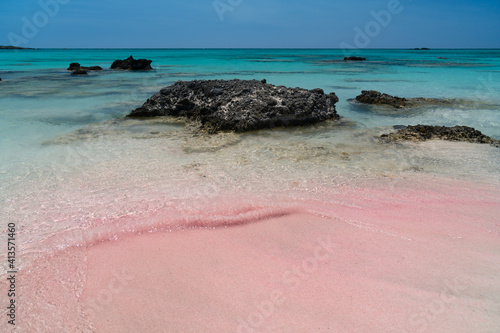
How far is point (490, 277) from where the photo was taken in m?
2.83

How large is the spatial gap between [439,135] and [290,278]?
6401mm

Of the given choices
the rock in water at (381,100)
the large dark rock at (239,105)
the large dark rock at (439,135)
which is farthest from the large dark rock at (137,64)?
the large dark rock at (439,135)

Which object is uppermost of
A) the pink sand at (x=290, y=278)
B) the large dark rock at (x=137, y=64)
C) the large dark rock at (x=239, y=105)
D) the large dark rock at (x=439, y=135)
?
the large dark rock at (x=137, y=64)

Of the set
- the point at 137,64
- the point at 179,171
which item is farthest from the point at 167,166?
the point at 137,64

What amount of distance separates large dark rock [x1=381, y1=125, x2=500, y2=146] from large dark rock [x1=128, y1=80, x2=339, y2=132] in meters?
2.22

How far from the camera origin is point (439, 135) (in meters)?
7.36

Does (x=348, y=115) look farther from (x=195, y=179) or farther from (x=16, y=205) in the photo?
(x=16, y=205)

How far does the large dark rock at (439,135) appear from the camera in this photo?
23.5 feet

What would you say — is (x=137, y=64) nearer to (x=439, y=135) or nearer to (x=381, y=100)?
(x=381, y=100)

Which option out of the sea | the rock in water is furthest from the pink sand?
the rock in water

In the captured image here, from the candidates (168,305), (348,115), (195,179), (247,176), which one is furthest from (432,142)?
(168,305)

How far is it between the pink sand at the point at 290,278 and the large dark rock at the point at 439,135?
363cm

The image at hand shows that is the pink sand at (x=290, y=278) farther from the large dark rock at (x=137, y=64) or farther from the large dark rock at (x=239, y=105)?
the large dark rock at (x=137, y=64)

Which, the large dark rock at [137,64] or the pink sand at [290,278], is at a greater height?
the large dark rock at [137,64]
